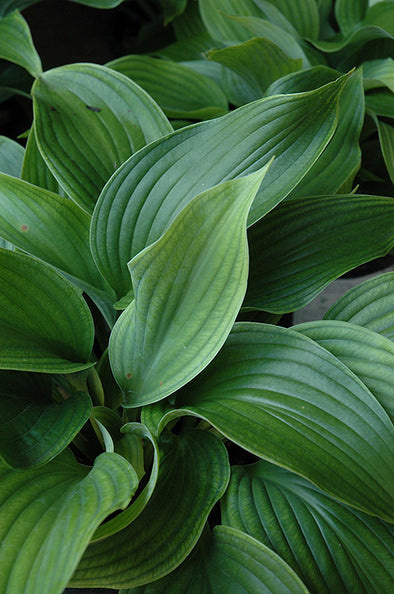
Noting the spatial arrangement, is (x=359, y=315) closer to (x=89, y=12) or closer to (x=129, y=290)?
(x=129, y=290)

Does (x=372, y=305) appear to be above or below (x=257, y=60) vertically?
below

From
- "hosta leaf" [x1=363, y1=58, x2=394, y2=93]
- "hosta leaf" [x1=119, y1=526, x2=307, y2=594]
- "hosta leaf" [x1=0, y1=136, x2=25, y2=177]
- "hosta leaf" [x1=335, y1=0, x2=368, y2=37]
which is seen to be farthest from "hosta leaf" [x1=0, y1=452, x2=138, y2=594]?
"hosta leaf" [x1=335, y1=0, x2=368, y2=37]

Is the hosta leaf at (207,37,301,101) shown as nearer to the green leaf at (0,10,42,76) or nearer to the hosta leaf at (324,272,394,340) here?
the green leaf at (0,10,42,76)

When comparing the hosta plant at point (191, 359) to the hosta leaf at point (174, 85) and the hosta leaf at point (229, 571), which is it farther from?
the hosta leaf at point (174, 85)

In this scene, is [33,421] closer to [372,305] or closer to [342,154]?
[372,305]

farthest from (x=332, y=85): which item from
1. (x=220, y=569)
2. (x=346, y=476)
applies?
(x=220, y=569)

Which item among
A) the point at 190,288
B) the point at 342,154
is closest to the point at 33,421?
the point at 190,288
